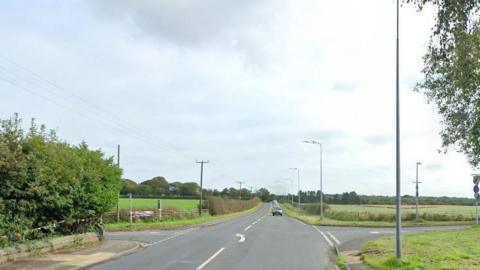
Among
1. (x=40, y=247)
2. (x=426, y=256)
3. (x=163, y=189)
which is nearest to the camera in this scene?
(x=426, y=256)

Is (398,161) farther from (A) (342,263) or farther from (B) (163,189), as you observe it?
(B) (163,189)

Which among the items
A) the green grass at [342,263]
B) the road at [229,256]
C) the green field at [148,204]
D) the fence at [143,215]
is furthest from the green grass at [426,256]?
the green field at [148,204]

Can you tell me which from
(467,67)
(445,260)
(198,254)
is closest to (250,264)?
(198,254)

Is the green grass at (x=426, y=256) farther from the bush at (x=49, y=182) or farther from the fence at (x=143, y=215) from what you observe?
the fence at (x=143, y=215)

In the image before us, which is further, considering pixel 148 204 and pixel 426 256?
pixel 148 204

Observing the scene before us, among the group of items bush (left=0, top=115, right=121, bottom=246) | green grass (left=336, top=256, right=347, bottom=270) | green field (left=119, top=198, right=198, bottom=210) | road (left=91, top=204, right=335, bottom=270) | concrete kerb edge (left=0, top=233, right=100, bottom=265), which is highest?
bush (left=0, top=115, right=121, bottom=246)

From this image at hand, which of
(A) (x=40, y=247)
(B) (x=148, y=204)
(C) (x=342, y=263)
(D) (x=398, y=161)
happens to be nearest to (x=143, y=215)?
(B) (x=148, y=204)

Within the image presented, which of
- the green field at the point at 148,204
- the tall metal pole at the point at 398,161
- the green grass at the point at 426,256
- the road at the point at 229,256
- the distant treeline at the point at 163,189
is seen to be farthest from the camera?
the distant treeline at the point at 163,189

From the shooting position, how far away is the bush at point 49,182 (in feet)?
60.7

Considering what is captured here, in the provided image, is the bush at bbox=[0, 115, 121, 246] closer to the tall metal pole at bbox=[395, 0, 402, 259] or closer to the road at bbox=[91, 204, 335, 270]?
the road at bbox=[91, 204, 335, 270]

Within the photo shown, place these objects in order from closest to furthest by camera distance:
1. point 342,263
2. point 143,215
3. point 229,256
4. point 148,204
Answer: point 342,263 < point 229,256 < point 143,215 < point 148,204

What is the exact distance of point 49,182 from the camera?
21.0 m

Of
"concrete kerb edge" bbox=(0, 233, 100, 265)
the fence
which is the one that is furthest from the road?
the fence

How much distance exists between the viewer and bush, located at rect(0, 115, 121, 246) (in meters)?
18.5
